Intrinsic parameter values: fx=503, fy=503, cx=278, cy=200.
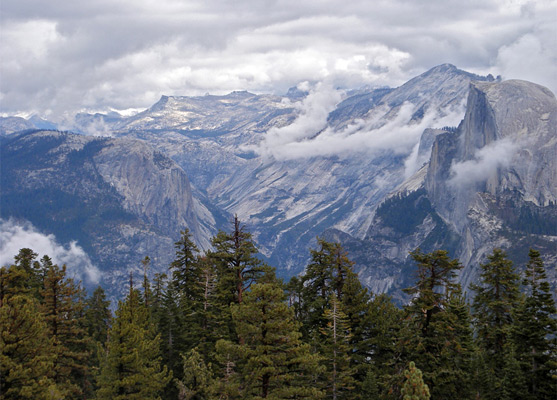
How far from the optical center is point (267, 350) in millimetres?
33562

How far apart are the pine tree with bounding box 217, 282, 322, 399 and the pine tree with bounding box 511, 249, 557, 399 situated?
64.0 ft

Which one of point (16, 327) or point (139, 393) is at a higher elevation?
point (16, 327)

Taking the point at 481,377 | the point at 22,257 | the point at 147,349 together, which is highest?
the point at 22,257

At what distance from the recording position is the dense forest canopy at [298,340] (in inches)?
1356

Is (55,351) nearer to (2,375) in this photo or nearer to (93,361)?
(2,375)

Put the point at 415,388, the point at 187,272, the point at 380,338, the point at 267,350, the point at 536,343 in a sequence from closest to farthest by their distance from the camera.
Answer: the point at 415,388, the point at 267,350, the point at 536,343, the point at 380,338, the point at 187,272

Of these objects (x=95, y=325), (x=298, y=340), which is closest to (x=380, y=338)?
(x=298, y=340)

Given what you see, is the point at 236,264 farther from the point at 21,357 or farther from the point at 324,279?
the point at 21,357

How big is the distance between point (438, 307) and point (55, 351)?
110ft

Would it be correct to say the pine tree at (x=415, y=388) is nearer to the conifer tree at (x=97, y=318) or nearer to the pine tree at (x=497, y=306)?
the pine tree at (x=497, y=306)

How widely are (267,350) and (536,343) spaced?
24058 mm

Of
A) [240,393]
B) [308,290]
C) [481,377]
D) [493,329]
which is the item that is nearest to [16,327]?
[240,393]

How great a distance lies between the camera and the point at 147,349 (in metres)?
43.2

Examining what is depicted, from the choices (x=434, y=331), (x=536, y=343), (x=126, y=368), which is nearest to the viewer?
(x=434, y=331)
